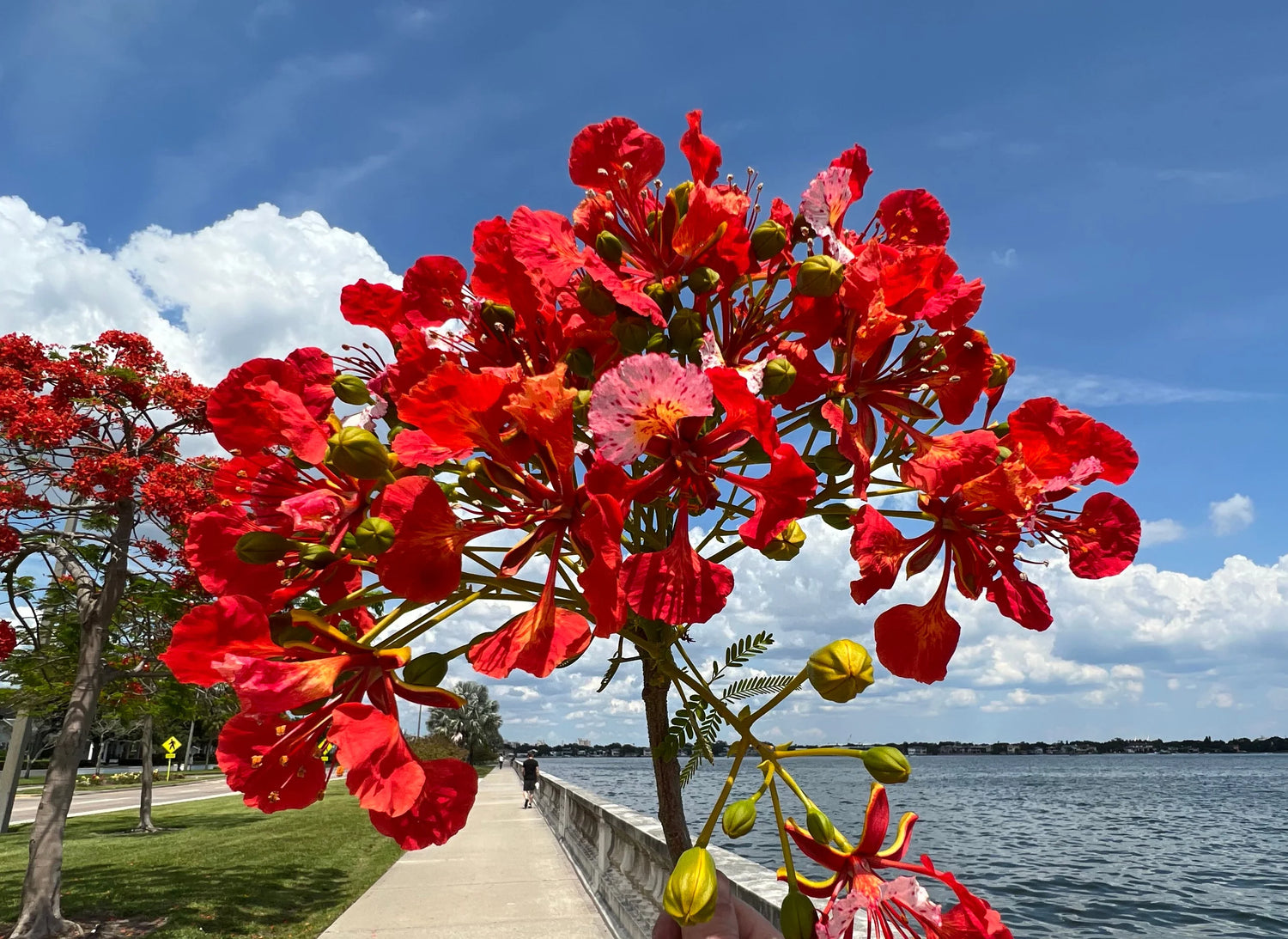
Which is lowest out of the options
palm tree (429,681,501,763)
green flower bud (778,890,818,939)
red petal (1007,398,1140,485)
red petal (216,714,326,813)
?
palm tree (429,681,501,763)

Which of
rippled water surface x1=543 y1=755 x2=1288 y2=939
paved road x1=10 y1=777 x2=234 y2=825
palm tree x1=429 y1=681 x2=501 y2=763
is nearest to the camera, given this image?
rippled water surface x1=543 y1=755 x2=1288 y2=939

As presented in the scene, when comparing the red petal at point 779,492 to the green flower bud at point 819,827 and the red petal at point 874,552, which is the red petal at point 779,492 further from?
the green flower bud at point 819,827

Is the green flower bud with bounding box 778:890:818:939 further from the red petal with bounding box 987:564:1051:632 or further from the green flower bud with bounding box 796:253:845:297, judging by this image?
the green flower bud with bounding box 796:253:845:297

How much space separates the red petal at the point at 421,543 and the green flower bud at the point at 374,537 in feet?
0.08

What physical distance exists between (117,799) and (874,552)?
34.6 metres

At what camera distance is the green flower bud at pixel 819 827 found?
862 millimetres

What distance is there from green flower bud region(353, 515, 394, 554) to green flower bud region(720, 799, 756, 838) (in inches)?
17.5

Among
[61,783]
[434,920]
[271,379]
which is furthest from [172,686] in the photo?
[271,379]

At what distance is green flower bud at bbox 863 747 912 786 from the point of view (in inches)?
34.2

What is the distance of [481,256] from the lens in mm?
964

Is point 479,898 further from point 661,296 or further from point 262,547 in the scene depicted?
point 661,296

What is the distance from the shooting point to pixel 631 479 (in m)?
0.92

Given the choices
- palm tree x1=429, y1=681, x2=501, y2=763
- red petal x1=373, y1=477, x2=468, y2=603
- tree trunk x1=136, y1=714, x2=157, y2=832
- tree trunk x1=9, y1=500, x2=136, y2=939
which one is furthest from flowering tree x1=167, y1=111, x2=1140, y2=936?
palm tree x1=429, y1=681, x2=501, y2=763

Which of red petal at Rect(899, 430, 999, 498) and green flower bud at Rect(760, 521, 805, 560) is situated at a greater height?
red petal at Rect(899, 430, 999, 498)
